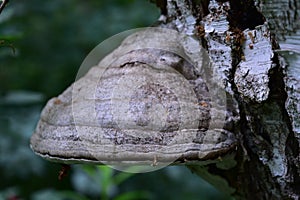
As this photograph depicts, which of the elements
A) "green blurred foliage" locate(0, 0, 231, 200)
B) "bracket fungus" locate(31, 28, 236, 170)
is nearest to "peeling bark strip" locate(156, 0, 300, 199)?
"bracket fungus" locate(31, 28, 236, 170)

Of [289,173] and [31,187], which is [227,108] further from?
[31,187]

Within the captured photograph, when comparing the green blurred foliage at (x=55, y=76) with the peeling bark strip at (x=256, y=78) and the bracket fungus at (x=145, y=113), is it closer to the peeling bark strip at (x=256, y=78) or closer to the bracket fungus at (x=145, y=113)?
the bracket fungus at (x=145, y=113)

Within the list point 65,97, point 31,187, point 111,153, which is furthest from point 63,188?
point 111,153

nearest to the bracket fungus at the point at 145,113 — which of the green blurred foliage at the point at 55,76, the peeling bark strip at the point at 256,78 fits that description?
the peeling bark strip at the point at 256,78

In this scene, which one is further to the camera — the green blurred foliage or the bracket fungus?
the green blurred foliage

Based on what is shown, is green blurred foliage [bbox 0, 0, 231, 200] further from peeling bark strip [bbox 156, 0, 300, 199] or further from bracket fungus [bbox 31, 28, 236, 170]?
peeling bark strip [bbox 156, 0, 300, 199]
